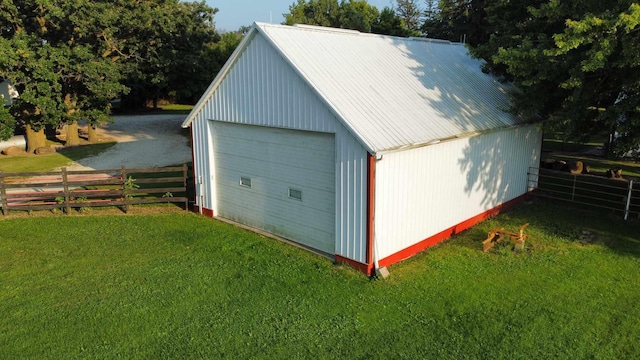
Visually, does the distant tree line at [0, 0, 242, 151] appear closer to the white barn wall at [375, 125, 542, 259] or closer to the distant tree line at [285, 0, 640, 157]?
the distant tree line at [285, 0, 640, 157]

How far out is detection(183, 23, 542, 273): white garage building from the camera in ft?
33.9

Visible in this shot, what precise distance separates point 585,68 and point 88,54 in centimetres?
2380

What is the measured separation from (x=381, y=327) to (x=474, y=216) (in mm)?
6312

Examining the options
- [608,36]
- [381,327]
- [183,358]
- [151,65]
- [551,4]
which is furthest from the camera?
[151,65]

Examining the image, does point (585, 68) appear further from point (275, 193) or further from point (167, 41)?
point (167, 41)

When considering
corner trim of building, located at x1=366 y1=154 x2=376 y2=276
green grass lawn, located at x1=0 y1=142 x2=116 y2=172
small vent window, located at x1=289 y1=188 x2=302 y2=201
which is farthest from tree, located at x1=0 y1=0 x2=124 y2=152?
corner trim of building, located at x1=366 y1=154 x2=376 y2=276

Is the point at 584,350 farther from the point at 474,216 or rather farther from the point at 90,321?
the point at 90,321

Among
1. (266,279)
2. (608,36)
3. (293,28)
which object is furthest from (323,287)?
(608,36)

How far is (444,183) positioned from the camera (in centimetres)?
1195

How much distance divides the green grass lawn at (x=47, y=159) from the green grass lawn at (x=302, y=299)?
466 inches

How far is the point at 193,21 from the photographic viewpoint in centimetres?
3170

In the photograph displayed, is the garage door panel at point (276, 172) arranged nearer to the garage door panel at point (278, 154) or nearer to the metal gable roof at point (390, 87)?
the garage door panel at point (278, 154)

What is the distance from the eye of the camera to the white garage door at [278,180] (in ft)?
37.0

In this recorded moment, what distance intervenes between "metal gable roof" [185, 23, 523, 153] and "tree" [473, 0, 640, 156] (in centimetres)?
150
